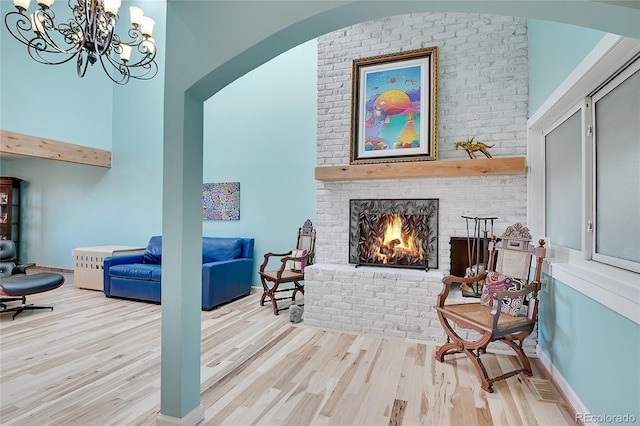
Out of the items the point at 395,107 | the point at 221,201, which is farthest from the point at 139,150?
the point at 395,107

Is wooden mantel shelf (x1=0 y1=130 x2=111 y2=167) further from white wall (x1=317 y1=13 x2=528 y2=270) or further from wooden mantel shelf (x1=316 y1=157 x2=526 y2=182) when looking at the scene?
wooden mantel shelf (x1=316 y1=157 x2=526 y2=182)

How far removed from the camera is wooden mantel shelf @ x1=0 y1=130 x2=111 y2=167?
4.95 meters

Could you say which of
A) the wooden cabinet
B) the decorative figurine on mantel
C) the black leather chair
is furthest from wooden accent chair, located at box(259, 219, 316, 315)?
the wooden cabinet

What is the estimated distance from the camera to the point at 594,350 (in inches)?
72.7

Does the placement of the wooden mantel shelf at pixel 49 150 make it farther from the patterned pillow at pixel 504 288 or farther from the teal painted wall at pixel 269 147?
the patterned pillow at pixel 504 288

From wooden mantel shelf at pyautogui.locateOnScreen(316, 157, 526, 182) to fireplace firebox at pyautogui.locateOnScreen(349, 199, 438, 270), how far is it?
367mm

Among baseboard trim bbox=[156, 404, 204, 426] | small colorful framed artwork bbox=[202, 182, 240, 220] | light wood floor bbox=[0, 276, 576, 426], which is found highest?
small colorful framed artwork bbox=[202, 182, 240, 220]

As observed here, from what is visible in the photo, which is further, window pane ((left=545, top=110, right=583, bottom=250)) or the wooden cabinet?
the wooden cabinet

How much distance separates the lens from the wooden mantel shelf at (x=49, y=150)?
4.95 m

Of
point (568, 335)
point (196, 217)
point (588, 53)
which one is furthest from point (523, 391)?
point (196, 217)

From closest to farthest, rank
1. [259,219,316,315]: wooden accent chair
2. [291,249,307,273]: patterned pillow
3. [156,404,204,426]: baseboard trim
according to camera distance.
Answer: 1. [156,404,204,426]: baseboard trim
2. [259,219,316,315]: wooden accent chair
3. [291,249,307,273]: patterned pillow

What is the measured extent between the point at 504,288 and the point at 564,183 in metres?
0.96

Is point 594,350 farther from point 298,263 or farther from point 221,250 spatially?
point 221,250

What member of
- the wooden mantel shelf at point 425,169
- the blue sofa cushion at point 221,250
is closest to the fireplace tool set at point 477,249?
the wooden mantel shelf at point 425,169
